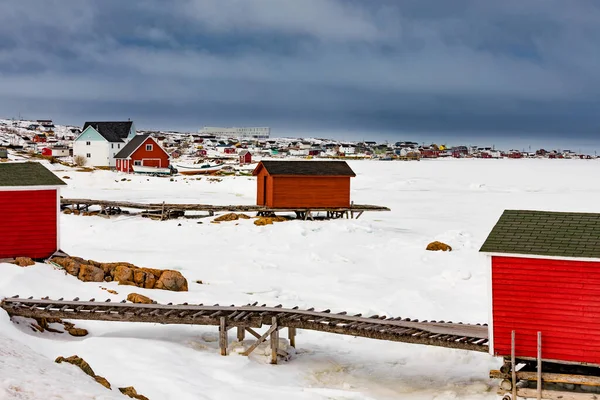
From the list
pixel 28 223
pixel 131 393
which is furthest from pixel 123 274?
pixel 131 393

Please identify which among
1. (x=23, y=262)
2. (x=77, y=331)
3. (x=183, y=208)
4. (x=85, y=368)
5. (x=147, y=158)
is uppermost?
(x=147, y=158)

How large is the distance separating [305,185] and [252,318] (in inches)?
1053

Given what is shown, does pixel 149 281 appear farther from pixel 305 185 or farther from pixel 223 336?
pixel 305 185

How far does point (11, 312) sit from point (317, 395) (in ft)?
26.3

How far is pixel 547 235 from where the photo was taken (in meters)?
14.6

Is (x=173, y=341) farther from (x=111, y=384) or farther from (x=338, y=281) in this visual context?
(x=338, y=281)

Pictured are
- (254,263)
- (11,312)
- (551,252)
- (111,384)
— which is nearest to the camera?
(111,384)

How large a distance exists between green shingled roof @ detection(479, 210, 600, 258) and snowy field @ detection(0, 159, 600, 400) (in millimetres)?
3782

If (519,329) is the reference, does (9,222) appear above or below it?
above

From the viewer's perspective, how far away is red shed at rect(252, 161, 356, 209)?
43.2 m

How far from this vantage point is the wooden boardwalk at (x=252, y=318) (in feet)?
52.8

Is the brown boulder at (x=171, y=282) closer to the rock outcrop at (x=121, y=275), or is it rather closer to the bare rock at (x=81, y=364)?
the rock outcrop at (x=121, y=275)

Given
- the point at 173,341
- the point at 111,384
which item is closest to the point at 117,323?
the point at 173,341

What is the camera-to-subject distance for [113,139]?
93.2 m
